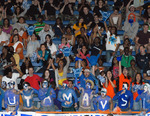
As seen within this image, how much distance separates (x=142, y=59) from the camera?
15125 mm

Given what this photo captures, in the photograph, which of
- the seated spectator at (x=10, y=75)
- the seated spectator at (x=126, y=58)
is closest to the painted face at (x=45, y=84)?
the seated spectator at (x=10, y=75)

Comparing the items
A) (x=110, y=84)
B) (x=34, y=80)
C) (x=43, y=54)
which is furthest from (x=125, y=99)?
(x=43, y=54)

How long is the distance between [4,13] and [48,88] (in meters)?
4.47

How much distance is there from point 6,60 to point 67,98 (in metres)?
2.72

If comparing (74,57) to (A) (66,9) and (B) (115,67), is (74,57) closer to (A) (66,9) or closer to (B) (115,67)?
(B) (115,67)

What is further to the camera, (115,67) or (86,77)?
(115,67)

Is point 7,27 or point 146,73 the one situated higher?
point 7,27

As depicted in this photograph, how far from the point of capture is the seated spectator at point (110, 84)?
14041 millimetres

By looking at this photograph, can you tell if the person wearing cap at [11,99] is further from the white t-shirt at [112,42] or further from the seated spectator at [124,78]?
the white t-shirt at [112,42]

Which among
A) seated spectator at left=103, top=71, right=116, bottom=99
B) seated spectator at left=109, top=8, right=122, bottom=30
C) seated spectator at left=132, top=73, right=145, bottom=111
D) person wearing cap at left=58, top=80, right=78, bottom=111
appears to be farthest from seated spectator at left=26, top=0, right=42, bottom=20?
seated spectator at left=132, top=73, right=145, bottom=111

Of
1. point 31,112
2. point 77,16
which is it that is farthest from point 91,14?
point 31,112

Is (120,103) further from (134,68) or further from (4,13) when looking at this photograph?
(4,13)

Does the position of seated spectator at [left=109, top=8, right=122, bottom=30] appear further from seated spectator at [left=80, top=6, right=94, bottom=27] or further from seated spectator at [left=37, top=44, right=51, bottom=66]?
seated spectator at [left=37, top=44, right=51, bottom=66]

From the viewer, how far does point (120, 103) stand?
13.6 metres
